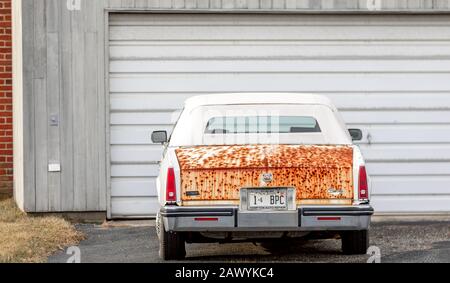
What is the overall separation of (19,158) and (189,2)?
3.16 meters

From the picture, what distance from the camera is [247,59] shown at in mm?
14977

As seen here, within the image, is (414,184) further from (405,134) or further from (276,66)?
(276,66)

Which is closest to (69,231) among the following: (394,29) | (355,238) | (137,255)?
(137,255)

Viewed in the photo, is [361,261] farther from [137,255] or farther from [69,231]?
[69,231]

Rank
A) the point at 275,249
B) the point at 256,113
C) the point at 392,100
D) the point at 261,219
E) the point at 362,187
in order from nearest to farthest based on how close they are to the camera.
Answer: the point at 261,219
the point at 362,187
the point at 256,113
the point at 275,249
the point at 392,100

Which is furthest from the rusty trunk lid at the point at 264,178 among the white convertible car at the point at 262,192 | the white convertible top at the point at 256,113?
the white convertible top at the point at 256,113

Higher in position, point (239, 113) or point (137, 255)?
point (239, 113)

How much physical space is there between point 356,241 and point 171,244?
176 centimetres

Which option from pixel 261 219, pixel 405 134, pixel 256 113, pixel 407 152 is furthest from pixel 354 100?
pixel 261 219

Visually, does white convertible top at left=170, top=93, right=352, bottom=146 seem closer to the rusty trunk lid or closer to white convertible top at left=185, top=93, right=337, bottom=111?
white convertible top at left=185, top=93, right=337, bottom=111

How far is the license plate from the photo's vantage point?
9.80m

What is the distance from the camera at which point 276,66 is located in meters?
15.0

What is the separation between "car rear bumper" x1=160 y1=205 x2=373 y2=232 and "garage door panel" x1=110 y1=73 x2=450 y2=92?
526 cm

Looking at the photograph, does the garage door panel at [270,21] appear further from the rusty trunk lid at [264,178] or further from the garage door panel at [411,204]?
the rusty trunk lid at [264,178]
